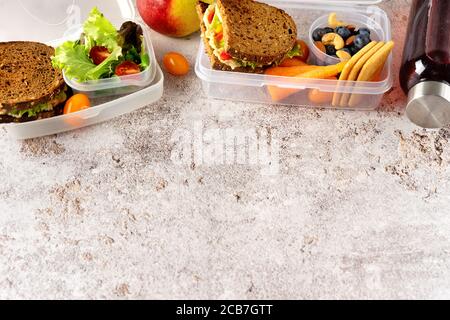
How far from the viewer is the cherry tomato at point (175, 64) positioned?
1585 mm

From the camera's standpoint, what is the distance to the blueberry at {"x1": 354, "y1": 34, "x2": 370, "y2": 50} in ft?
4.93

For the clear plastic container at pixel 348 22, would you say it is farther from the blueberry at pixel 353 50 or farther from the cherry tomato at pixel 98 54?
the cherry tomato at pixel 98 54

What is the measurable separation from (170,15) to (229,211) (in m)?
0.54

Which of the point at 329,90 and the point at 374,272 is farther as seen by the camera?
the point at 329,90

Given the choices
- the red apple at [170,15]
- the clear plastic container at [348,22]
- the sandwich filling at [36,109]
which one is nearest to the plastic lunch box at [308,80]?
the clear plastic container at [348,22]

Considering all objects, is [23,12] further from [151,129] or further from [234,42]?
[234,42]

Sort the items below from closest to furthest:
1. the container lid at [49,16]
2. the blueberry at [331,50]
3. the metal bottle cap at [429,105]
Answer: the metal bottle cap at [429,105] < the blueberry at [331,50] < the container lid at [49,16]

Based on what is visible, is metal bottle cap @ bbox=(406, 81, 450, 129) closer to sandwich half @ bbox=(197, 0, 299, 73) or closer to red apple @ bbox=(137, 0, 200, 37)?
sandwich half @ bbox=(197, 0, 299, 73)

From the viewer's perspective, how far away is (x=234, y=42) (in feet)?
4.73

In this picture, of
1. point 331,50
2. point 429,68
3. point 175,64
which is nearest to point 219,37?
point 175,64

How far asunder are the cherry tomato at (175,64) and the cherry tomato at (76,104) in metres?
0.23

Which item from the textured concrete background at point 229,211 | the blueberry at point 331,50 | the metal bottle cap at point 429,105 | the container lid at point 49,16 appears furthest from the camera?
the container lid at point 49,16

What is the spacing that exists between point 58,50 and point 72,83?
8 cm

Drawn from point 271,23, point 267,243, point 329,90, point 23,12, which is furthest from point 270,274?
point 23,12
